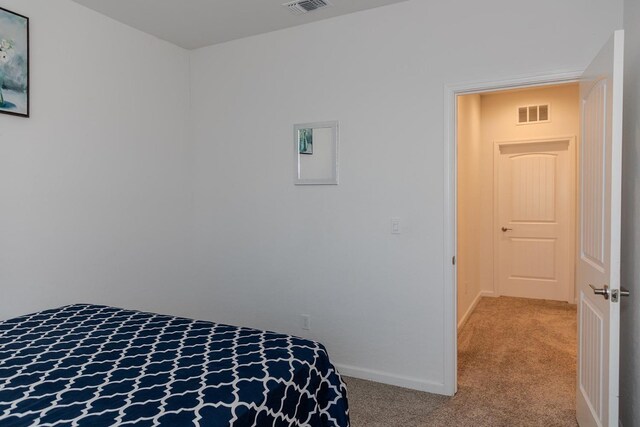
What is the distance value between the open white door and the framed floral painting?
3.07 m

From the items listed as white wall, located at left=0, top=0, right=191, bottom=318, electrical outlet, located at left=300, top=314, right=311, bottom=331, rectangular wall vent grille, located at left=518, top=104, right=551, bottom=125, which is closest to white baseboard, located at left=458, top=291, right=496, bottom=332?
electrical outlet, located at left=300, top=314, right=311, bottom=331

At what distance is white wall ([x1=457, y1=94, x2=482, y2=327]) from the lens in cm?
439

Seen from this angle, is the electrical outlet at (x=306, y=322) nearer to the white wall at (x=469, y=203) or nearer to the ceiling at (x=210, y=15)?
the white wall at (x=469, y=203)

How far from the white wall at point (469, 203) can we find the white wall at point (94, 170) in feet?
9.03

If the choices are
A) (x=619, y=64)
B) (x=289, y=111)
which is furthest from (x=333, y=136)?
(x=619, y=64)

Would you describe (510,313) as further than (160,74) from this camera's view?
Yes

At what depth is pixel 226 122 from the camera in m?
3.57

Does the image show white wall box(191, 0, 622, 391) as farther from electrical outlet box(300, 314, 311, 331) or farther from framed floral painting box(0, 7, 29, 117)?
framed floral painting box(0, 7, 29, 117)

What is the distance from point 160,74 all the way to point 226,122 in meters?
0.64

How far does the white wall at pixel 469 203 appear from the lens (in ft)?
14.4

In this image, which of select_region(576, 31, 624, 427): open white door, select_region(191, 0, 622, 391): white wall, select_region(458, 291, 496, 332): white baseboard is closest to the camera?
select_region(576, 31, 624, 427): open white door

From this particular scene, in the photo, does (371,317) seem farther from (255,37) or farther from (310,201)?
(255,37)

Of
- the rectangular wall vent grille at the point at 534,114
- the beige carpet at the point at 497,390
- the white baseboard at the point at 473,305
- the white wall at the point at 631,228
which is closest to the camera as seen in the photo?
the white wall at the point at 631,228

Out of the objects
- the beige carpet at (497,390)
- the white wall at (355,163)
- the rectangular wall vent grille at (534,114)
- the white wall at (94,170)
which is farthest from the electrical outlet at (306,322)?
the rectangular wall vent grille at (534,114)
